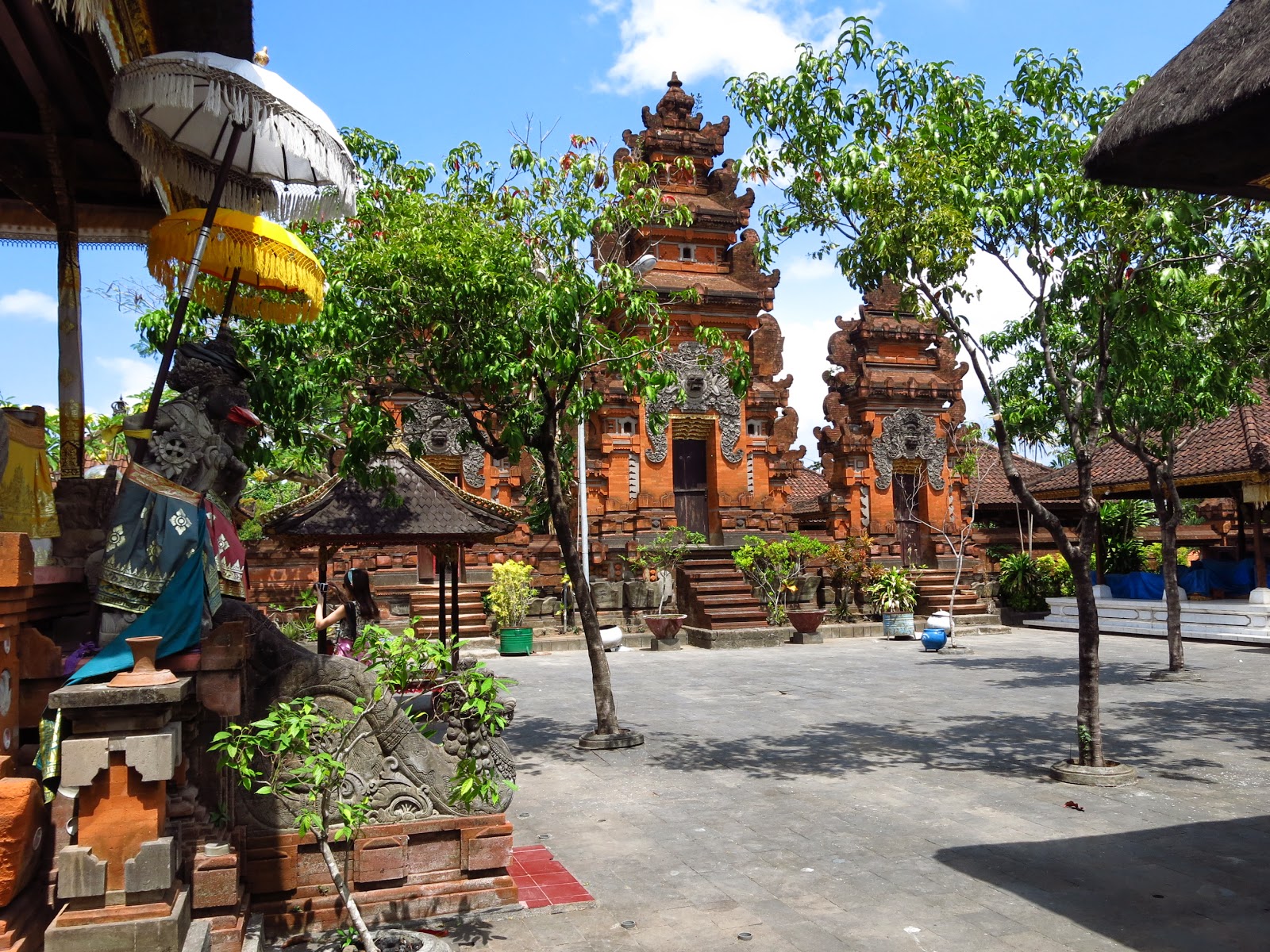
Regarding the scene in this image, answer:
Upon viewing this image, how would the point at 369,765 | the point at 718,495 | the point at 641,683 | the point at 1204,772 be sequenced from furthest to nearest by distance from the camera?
the point at 718,495 < the point at 641,683 < the point at 1204,772 < the point at 369,765

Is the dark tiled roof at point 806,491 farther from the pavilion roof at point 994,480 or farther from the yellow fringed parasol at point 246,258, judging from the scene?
the yellow fringed parasol at point 246,258

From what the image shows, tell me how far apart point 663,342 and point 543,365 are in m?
1.69

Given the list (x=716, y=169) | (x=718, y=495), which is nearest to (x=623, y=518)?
(x=718, y=495)

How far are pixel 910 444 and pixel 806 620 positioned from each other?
24.3 ft

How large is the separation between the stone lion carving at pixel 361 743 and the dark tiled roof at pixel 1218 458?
52.4ft

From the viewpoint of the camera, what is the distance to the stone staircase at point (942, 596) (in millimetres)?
22734

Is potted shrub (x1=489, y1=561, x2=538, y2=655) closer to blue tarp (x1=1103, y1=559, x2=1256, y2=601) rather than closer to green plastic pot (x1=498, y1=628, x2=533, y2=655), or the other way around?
green plastic pot (x1=498, y1=628, x2=533, y2=655)

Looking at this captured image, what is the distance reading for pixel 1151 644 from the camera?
1900cm

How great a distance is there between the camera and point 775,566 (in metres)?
21.0

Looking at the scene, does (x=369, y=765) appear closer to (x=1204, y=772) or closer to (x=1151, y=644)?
(x=1204, y=772)

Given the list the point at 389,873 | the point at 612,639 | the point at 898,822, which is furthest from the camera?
the point at 612,639

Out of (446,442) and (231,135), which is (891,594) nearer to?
(446,442)

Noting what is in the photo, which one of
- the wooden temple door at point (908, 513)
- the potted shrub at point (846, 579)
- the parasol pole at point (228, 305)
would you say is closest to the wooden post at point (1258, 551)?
the wooden temple door at point (908, 513)

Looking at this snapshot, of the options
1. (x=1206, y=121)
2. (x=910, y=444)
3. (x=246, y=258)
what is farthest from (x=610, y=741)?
(x=910, y=444)
